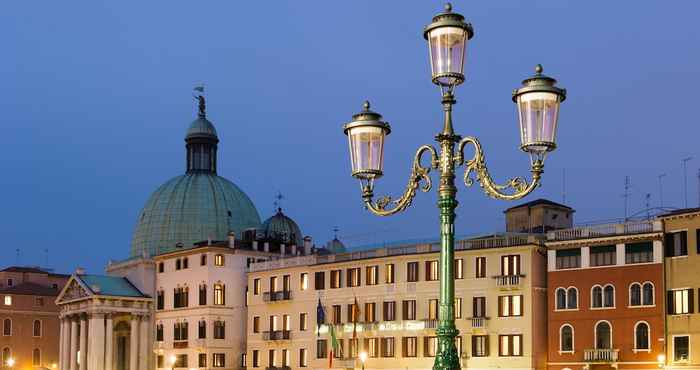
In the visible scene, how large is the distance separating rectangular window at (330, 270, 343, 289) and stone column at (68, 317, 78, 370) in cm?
3412

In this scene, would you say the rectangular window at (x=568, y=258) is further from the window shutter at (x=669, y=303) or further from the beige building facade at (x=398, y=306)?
the window shutter at (x=669, y=303)

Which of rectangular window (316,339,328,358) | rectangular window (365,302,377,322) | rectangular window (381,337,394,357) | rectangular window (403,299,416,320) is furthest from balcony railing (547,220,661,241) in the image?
rectangular window (316,339,328,358)

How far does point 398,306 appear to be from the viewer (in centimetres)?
7306

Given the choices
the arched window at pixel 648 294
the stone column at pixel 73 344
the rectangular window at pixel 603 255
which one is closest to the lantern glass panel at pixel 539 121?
the arched window at pixel 648 294

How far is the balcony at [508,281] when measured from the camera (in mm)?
66125

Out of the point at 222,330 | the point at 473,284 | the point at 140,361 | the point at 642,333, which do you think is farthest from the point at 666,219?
the point at 140,361

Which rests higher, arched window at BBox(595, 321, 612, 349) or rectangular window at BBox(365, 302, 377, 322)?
rectangular window at BBox(365, 302, 377, 322)

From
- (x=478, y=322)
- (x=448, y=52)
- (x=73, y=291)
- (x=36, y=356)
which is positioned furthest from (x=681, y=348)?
(x=36, y=356)

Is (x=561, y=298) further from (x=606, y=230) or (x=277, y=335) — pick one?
(x=277, y=335)

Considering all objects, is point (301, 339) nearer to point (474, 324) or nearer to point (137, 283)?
point (474, 324)

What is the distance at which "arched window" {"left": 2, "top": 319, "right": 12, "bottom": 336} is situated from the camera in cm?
11588

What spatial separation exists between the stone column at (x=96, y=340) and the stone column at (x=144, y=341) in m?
3.32

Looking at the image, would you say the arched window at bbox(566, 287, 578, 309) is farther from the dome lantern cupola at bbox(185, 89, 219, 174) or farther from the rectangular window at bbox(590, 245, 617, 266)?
the dome lantern cupola at bbox(185, 89, 219, 174)

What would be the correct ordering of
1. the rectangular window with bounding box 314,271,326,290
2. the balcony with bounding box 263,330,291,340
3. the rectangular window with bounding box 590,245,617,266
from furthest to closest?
1. the balcony with bounding box 263,330,291,340
2. the rectangular window with bounding box 314,271,326,290
3. the rectangular window with bounding box 590,245,617,266
